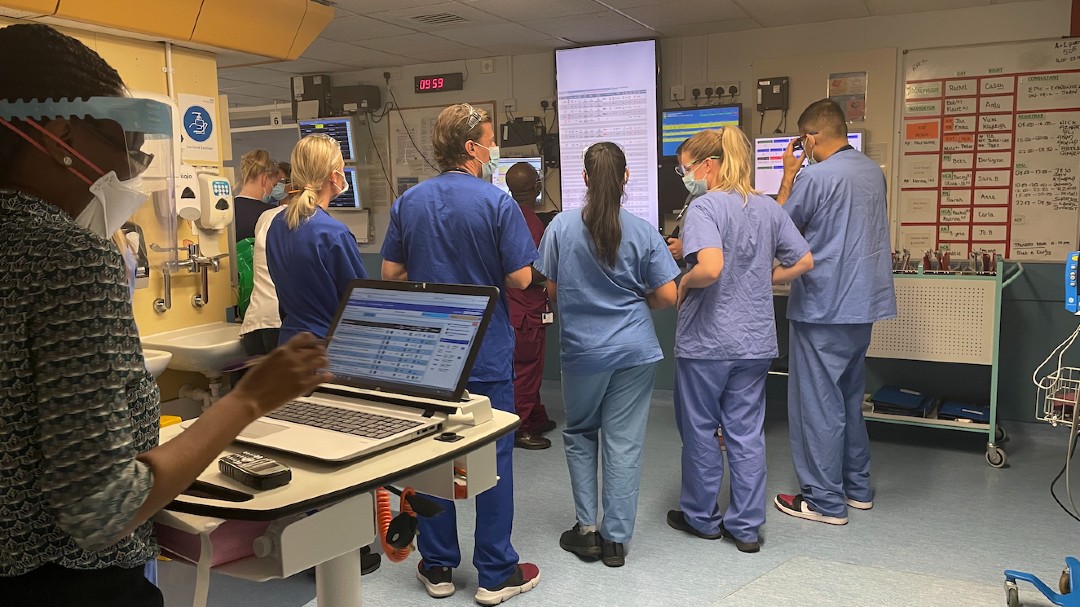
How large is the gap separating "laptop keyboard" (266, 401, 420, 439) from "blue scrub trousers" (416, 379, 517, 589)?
1.05m

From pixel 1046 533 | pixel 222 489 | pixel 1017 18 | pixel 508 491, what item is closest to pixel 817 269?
pixel 1046 533

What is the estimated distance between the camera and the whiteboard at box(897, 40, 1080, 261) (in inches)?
166

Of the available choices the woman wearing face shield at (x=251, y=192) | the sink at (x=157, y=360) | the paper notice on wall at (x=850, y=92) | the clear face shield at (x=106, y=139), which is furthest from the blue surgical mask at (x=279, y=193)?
the clear face shield at (x=106, y=139)

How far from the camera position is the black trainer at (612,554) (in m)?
2.93

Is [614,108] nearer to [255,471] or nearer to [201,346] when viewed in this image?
[201,346]

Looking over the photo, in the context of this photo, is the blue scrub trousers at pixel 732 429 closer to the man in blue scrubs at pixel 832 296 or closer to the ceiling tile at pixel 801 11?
the man in blue scrubs at pixel 832 296

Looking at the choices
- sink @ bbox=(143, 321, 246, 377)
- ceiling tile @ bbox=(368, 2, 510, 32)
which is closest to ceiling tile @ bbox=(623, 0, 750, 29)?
ceiling tile @ bbox=(368, 2, 510, 32)

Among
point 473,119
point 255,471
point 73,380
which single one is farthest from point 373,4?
point 73,380

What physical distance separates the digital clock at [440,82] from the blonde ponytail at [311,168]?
3.07m

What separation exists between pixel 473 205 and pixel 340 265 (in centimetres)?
48

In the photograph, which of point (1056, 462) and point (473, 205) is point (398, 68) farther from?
point (1056, 462)

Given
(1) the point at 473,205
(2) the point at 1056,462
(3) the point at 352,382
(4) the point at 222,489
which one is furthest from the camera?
(2) the point at 1056,462

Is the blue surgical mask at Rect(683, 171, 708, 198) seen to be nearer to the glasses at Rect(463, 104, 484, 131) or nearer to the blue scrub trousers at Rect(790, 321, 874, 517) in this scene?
the blue scrub trousers at Rect(790, 321, 874, 517)

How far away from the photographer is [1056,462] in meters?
3.99
